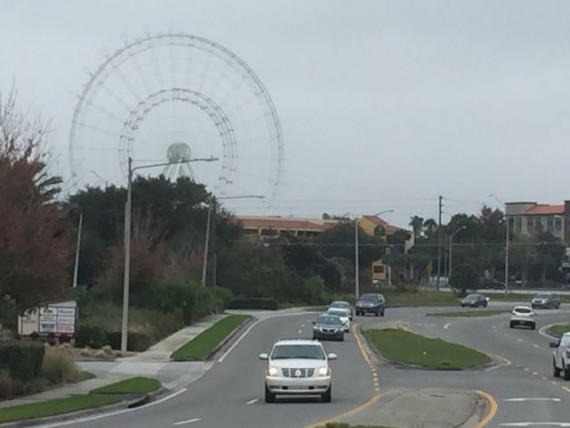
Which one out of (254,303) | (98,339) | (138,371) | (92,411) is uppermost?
(254,303)

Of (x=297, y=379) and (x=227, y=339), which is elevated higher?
(x=297, y=379)

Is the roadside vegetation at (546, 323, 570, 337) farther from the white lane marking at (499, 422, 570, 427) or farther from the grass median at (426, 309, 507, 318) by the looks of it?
the white lane marking at (499, 422, 570, 427)

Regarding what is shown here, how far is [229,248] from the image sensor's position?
112688 mm

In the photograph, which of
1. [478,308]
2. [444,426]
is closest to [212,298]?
[478,308]

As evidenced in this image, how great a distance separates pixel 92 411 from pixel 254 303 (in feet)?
259

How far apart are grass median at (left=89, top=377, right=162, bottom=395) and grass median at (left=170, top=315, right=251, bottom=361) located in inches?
497

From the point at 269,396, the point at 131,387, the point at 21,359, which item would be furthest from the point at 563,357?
the point at 21,359

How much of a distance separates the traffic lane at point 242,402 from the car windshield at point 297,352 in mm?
1102

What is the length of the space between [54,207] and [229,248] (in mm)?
78647

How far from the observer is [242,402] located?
30031 millimetres

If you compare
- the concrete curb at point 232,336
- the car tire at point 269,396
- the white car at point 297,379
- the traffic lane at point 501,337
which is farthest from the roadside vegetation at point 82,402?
the traffic lane at point 501,337

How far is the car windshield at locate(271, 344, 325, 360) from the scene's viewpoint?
3042cm

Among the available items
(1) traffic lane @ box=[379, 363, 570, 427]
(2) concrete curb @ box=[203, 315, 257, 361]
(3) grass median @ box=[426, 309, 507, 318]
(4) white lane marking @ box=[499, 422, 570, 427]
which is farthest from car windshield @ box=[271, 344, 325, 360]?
(3) grass median @ box=[426, 309, 507, 318]

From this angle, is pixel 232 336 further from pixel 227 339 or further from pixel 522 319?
pixel 522 319
